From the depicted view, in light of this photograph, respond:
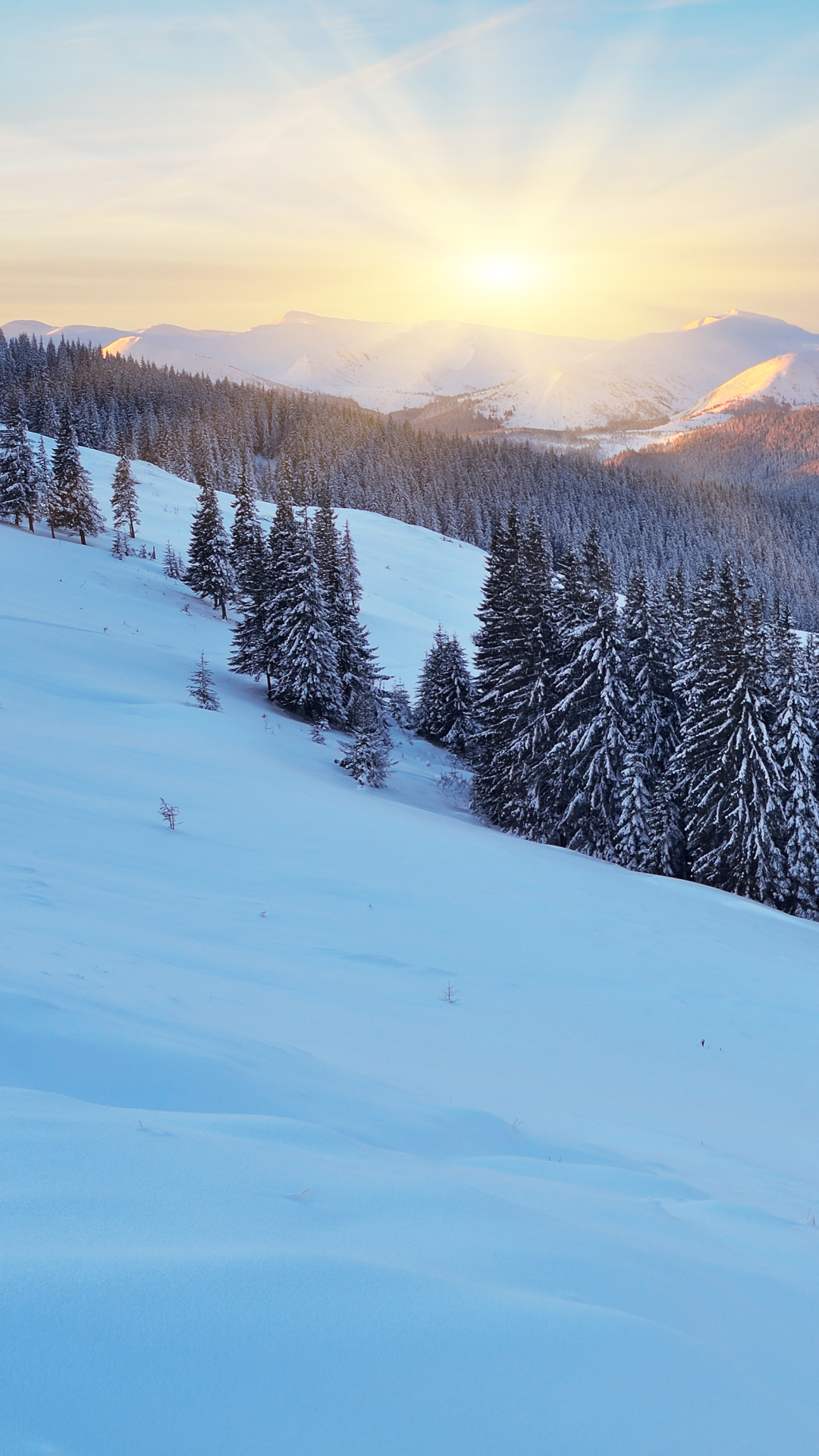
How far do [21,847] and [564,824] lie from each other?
22.1 metres

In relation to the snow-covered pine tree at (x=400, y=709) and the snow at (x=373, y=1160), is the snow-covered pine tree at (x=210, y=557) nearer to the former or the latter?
the snow-covered pine tree at (x=400, y=709)

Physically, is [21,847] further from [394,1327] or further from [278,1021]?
[394,1327]

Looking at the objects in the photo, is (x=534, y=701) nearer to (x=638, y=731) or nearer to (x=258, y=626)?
(x=638, y=731)

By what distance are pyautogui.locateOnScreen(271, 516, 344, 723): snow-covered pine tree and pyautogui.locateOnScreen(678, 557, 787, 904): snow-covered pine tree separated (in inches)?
616

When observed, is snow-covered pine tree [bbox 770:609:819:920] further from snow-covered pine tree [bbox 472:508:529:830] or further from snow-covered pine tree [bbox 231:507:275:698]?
snow-covered pine tree [bbox 231:507:275:698]

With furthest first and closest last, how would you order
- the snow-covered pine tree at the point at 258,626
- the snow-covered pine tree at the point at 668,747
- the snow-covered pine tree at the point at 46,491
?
1. the snow-covered pine tree at the point at 46,491
2. the snow-covered pine tree at the point at 258,626
3. the snow-covered pine tree at the point at 668,747

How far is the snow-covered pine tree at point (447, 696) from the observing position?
40.7m

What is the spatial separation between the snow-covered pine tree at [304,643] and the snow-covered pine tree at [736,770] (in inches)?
616

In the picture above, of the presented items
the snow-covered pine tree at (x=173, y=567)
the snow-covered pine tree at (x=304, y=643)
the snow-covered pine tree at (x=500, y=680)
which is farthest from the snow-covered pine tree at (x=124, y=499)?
the snow-covered pine tree at (x=500, y=680)

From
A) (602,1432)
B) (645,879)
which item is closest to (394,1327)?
(602,1432)

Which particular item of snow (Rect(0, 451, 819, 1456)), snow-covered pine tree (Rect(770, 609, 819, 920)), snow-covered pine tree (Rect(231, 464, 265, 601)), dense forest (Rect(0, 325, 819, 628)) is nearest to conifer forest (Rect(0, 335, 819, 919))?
snow-covered pine tree (Rect(770, 609, 819, 920))

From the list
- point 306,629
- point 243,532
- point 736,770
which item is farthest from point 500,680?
point 243,532

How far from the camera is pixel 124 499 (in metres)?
56.3

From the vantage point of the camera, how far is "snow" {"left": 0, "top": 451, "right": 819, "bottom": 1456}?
2.08m
